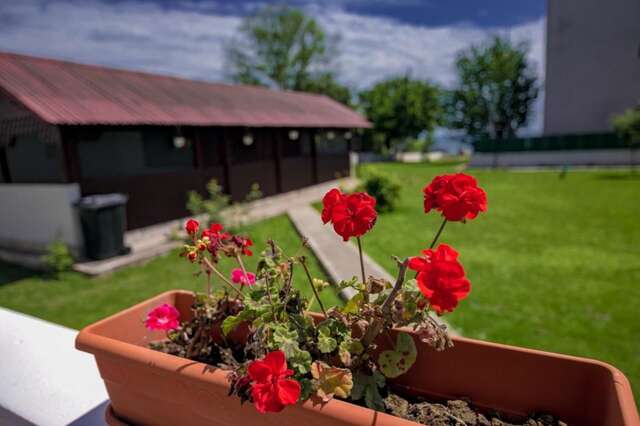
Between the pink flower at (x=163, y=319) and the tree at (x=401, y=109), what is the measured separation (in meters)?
38.5

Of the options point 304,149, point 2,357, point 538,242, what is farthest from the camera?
point 304,149

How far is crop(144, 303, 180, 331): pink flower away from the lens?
132 centimetres

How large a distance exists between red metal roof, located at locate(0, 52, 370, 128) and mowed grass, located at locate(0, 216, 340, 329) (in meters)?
2.47

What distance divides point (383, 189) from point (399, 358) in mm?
9526

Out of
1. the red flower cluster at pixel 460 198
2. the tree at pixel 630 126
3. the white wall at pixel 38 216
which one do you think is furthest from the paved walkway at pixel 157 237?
the tree at pixel 630 126

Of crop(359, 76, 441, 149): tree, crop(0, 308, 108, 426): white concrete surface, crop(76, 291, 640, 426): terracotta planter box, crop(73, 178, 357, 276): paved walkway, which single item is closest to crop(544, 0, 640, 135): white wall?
crop(359, 76, 441, 149): tree

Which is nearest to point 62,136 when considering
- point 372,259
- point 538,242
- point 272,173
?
point 372,259

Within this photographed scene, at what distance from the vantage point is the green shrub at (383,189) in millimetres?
10352

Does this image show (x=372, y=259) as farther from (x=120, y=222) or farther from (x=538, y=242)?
(x=120, y=222)

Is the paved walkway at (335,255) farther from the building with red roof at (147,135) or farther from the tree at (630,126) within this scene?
the tree at (630,126)

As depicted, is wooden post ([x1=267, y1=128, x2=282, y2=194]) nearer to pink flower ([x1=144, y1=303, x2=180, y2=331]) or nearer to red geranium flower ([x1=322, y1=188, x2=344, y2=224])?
pink flower ([x1=144, y1=303, x2=180, y2=331])

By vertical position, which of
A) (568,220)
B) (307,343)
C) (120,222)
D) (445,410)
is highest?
(307,343)

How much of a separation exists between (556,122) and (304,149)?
21071 mm

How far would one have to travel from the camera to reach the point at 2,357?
164cm
